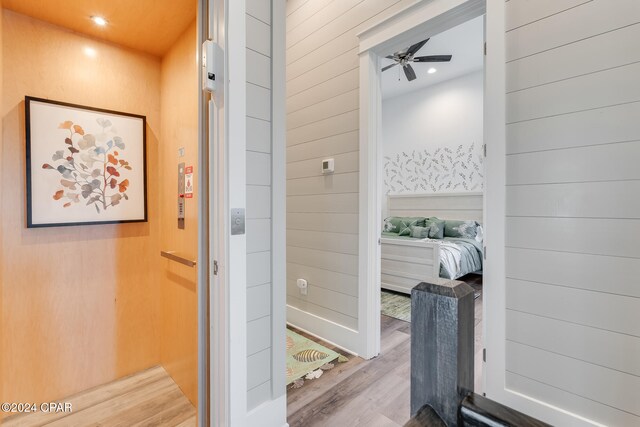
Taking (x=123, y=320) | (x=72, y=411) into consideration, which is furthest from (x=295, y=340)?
(x=72, y=411)

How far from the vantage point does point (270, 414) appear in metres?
1.43

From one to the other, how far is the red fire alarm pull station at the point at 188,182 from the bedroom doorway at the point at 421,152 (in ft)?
3.95

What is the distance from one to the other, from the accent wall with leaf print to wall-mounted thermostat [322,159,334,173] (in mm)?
1347

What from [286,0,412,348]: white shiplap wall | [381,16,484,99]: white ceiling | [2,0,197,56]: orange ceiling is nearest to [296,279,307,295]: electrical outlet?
[286,0,412,348]: white shiplap wall

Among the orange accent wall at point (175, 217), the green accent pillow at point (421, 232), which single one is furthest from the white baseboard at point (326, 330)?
the green accent pillow at point (421, 232)

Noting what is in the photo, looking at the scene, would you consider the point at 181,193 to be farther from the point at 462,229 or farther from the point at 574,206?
the point at 462,229

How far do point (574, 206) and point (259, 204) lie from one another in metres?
1.51

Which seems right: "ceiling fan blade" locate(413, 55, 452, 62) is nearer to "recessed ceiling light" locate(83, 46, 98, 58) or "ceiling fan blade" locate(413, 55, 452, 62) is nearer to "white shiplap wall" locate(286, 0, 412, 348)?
"white shiplap wall" locate(286, 0, 412, 348)

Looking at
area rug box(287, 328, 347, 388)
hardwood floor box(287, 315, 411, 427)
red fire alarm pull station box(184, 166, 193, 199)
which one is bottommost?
hardwood floor box(287, 315, 411, 427)

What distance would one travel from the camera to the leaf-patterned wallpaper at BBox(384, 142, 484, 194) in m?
5.20

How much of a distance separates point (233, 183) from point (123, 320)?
4.81ft

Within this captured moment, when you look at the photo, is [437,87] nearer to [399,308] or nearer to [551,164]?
[399,308]

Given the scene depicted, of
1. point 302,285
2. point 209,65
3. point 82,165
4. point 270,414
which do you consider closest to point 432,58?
point 302,285

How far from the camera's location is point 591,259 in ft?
4.41
